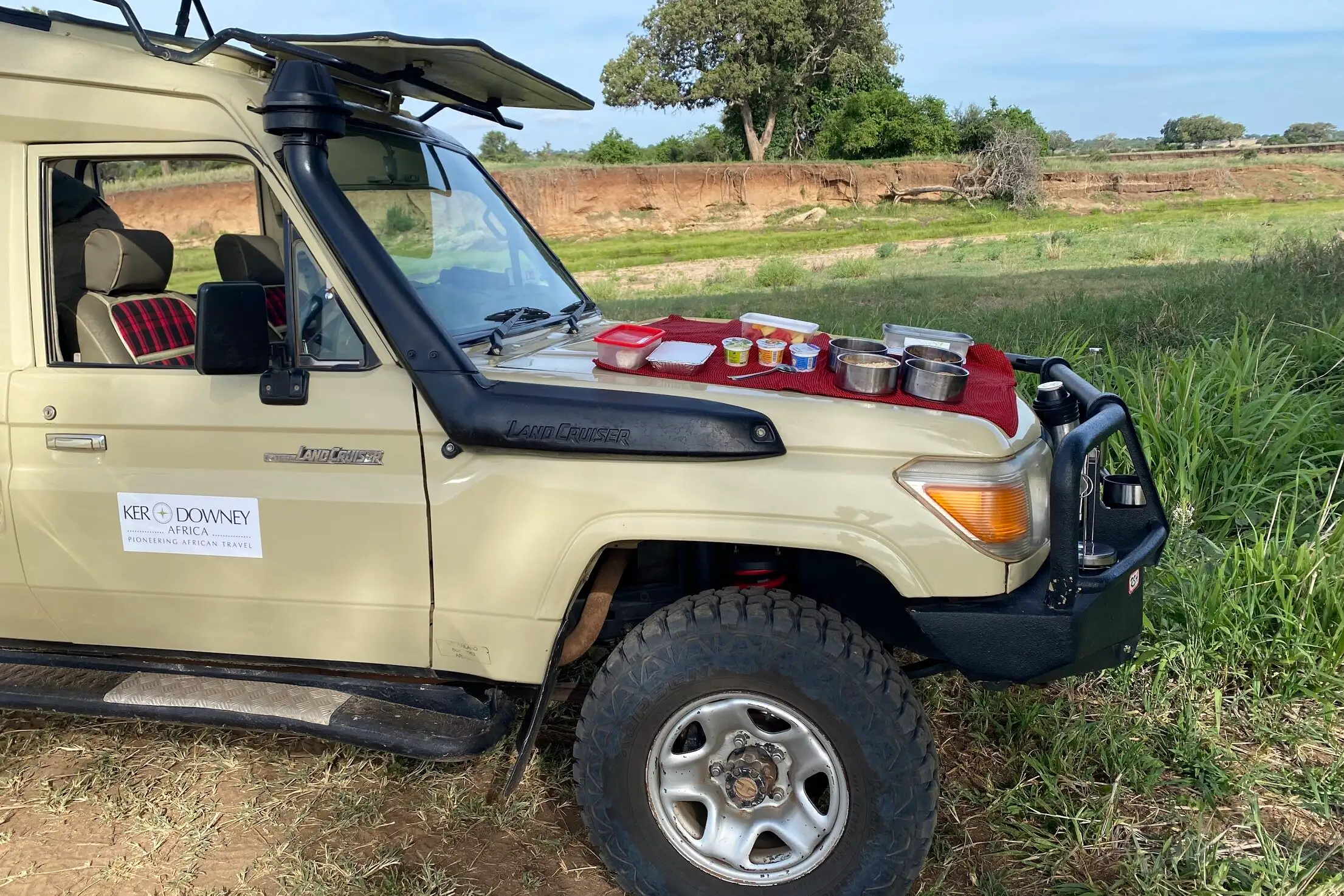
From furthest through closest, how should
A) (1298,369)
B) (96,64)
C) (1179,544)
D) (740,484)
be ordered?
(1298,369) < (1179,544) < (96,64) < (740,484)

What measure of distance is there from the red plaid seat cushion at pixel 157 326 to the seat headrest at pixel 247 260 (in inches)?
12.1

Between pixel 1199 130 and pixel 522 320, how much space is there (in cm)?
10073

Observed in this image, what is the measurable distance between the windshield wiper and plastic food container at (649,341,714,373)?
19.1 inches

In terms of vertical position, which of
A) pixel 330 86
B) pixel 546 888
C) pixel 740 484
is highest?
pixel 330 86

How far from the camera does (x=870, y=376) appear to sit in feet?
8.22

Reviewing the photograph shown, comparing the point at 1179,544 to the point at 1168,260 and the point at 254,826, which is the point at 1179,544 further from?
the point at 1168,260

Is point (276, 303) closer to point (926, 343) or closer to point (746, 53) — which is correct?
point (926, 343)

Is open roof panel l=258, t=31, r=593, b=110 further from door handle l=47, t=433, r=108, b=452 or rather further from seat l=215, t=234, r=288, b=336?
door handle l=47, t=433, r=108, b=452

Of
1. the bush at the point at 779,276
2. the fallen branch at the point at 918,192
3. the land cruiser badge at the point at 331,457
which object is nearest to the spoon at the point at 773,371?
the land cruiser badge at the point at 331,457

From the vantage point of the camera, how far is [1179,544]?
13.7 feet

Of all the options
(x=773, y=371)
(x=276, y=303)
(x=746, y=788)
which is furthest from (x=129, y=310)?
(x=746, y=788)

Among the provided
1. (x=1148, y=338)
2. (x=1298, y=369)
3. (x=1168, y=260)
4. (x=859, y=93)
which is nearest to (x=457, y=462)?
(x=1298, y=369)

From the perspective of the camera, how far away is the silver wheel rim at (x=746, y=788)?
95.7 inches

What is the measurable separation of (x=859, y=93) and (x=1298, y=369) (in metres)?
39.7
